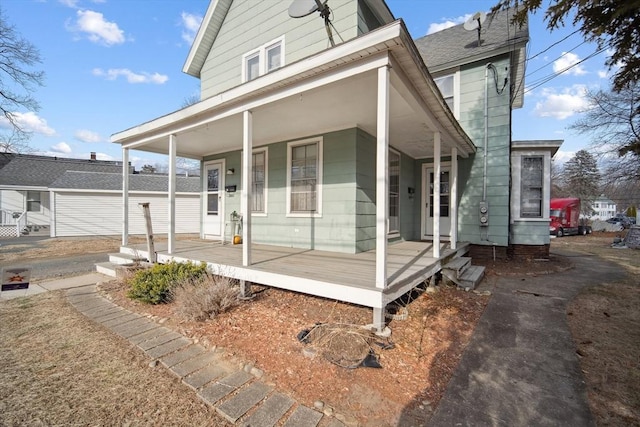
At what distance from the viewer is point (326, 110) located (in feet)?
15.8

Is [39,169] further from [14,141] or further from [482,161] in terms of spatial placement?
[482,161]

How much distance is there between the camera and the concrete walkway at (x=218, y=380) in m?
2.05

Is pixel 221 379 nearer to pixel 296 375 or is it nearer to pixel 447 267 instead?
pixel 296 375

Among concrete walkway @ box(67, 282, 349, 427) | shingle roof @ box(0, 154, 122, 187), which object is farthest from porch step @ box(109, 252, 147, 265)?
shingle roof @ box(0, 154, 122, 187)

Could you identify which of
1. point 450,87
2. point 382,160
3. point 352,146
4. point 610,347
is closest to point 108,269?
point 352,146

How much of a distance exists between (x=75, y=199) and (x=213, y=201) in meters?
12.1

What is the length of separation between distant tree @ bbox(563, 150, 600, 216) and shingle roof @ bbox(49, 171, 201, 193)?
36.2 m

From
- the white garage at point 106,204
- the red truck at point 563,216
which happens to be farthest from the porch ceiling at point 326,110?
the red truck at point 563,216

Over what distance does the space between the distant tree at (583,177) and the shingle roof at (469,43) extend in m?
28.9

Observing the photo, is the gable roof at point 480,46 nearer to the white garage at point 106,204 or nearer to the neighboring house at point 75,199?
the white garage at point 106,204

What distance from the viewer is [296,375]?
254 centimetres

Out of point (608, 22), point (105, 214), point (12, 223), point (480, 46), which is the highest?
point (480, 46)

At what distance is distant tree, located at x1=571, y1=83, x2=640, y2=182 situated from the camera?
15562mm

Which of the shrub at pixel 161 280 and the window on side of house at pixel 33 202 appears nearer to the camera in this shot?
the shrub at pixel 161 280
